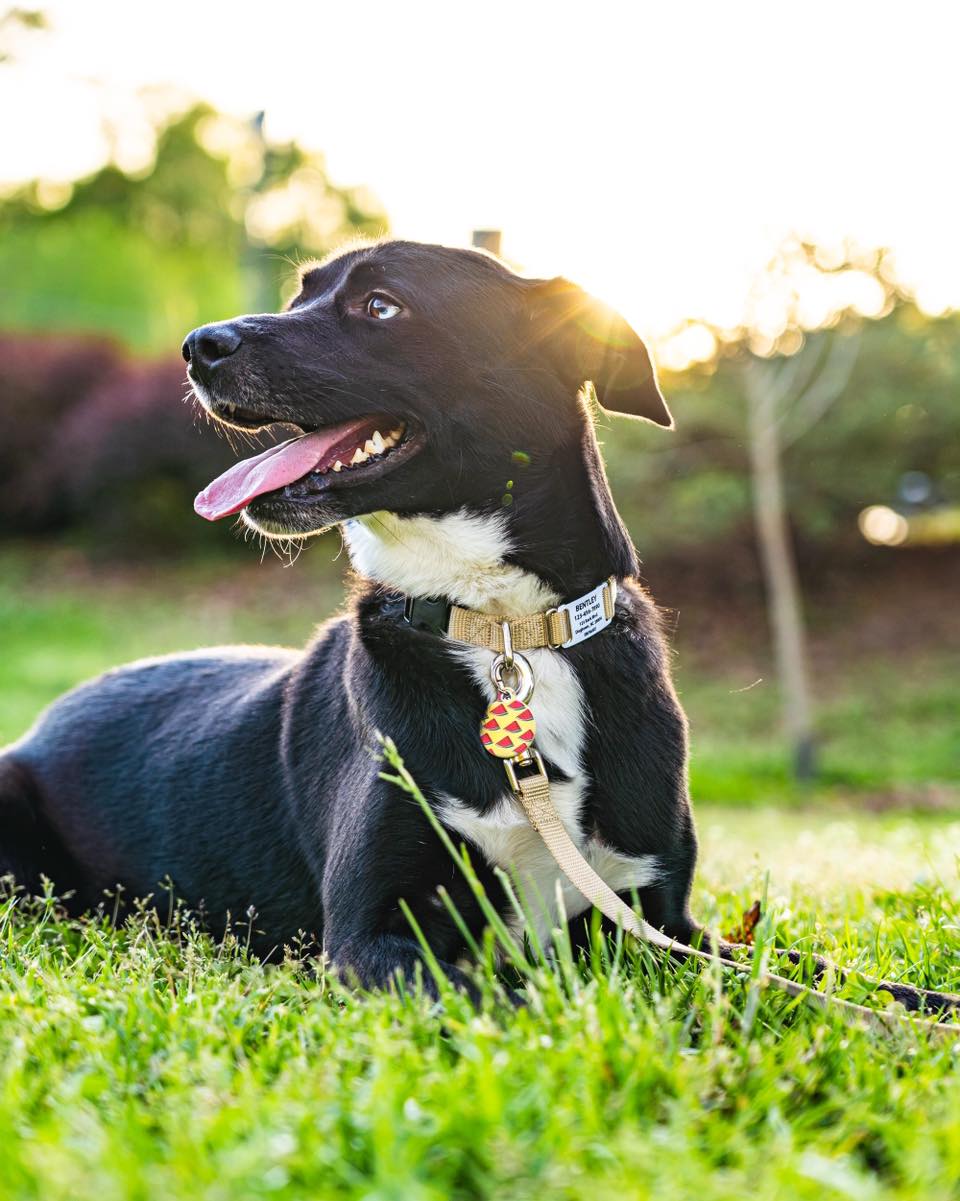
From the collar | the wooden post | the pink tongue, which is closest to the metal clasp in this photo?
the collar

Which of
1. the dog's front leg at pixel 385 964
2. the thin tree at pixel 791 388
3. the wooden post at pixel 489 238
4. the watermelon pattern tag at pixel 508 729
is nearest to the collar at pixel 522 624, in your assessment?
the watermelon pattern tag at pixel 508 729

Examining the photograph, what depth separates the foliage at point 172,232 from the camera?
2686cm

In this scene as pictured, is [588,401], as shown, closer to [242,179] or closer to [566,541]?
[566,541]

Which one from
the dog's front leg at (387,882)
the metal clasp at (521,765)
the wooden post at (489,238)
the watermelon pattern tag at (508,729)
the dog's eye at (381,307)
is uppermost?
the wooden post at (489,238)

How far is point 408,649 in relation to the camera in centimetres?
296

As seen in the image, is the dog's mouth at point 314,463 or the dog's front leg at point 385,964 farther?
the dog's mouth at point 314,463

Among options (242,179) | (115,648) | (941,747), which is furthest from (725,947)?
(242,179)

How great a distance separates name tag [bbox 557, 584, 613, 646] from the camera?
9.62ft

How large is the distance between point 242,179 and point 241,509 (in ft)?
107

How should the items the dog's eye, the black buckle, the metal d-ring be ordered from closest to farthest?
the metal d-ring → the black buckle → the dog's eye

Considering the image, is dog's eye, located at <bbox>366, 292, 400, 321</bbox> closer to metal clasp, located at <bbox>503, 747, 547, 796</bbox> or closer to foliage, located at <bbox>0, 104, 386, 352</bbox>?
metal clasp, located at <bbox>503, 747, 547, 796</bbox>

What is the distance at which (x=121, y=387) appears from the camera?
2155 cm

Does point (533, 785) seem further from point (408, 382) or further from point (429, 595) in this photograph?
point (408, 382)

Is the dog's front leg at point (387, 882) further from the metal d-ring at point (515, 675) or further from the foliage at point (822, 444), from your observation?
the foliage at point (822, 444)
